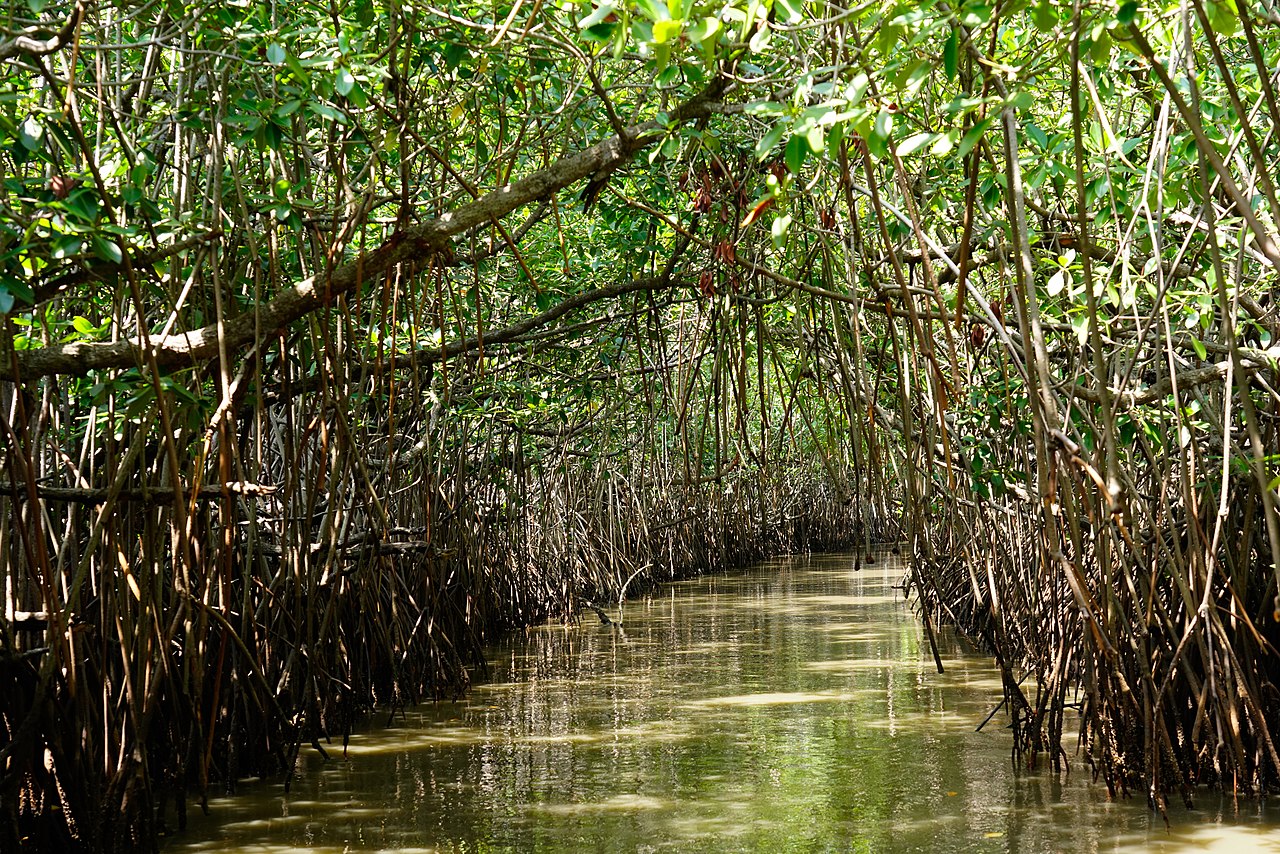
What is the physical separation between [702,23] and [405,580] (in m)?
5.95

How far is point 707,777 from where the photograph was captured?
5652 millimetres

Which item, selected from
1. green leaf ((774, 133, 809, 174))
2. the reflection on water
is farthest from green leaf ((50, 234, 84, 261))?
the reflection on water

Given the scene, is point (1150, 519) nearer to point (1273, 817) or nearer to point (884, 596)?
point (1273, 817)

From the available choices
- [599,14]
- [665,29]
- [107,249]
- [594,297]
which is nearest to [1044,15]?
[665,29]

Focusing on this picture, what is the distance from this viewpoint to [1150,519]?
4.24 meters

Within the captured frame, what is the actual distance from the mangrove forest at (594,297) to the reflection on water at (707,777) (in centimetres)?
24

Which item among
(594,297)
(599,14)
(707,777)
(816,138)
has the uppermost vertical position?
(594,297)

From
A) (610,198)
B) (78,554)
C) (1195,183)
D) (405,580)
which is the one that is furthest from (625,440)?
(1195,183)

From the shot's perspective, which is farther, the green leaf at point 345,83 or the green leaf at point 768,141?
the green leaf at point 345,83

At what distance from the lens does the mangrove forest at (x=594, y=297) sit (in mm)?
2631

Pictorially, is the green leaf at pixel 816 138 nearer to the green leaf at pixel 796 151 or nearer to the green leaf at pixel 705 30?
the green leaf at pixel 796 151

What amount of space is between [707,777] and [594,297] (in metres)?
2.15

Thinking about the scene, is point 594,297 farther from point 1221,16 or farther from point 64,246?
point 1221,16

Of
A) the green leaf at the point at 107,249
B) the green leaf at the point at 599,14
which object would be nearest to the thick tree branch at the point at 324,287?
the green leaf at the point at 107,249
